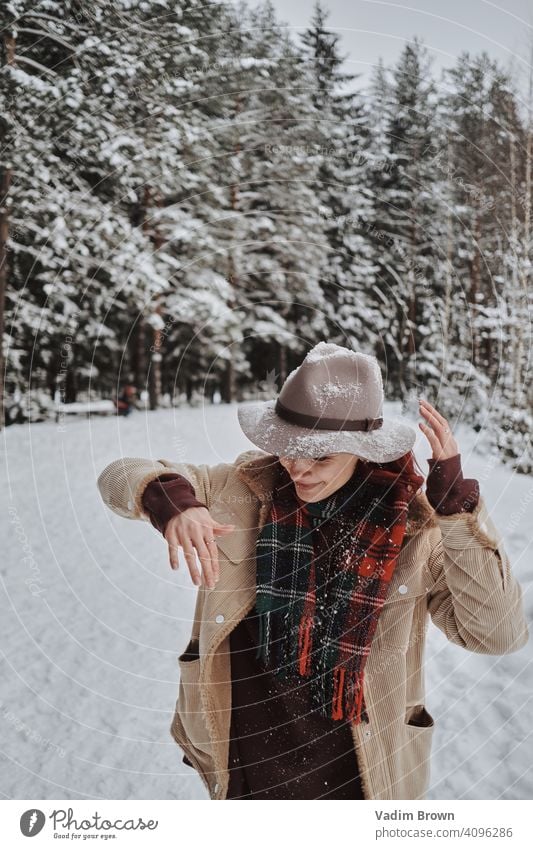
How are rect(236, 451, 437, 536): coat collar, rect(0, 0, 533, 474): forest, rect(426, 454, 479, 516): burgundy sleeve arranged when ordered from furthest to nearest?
rect(0, 0, 533, 474): forest → rect(236, 451, 437, 536): coat collar → rect(426, 454, 479, 516): burgundy sleeve

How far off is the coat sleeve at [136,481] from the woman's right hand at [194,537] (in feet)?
0.32

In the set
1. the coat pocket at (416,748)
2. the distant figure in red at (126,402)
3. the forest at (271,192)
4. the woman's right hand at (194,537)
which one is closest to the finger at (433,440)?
the woman's right hand at (194,537)

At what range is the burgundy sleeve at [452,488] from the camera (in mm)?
828

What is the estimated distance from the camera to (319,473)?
976 mm

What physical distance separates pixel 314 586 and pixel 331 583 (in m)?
0.03

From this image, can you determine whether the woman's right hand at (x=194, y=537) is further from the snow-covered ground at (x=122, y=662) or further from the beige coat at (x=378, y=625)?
the snow-covered ground at (x=122, y=662)

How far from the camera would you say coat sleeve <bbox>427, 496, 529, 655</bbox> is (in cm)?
83

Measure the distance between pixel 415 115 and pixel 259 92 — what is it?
25.3 inches

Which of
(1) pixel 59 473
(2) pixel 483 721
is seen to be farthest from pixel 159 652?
(1) pixel 59 473

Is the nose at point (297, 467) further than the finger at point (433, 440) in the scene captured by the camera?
Yes

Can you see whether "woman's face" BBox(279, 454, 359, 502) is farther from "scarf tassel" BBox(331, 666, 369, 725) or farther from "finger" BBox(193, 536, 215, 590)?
"scarf tassel" BBox(331, 666, 369, 725)

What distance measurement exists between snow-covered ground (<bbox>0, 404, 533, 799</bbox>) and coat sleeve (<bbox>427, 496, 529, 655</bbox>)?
0.60 m

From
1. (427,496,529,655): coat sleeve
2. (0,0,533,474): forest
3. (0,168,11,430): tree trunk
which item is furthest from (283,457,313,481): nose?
(0,168,11,430): tree trunk

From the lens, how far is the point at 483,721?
205 cm
